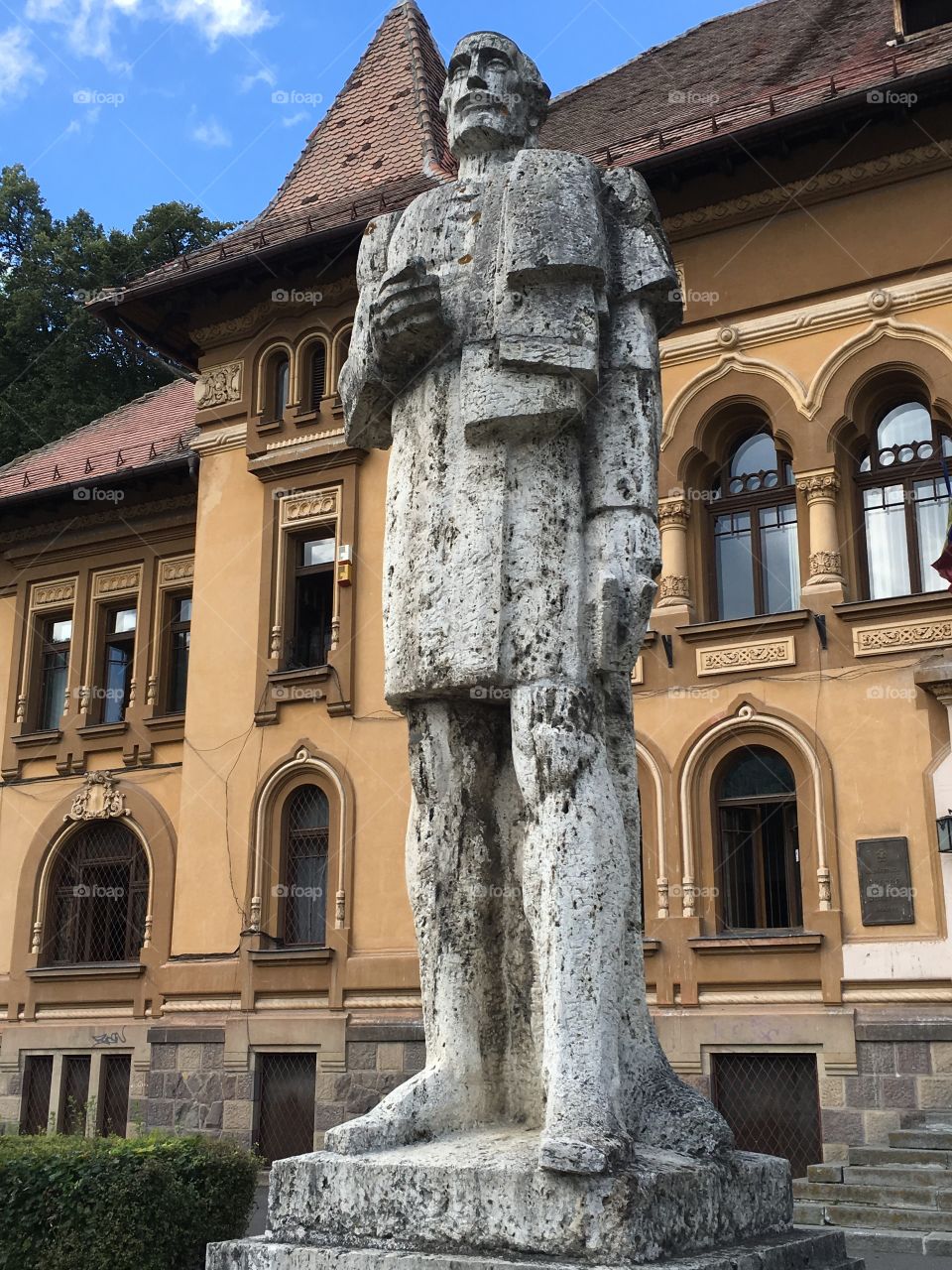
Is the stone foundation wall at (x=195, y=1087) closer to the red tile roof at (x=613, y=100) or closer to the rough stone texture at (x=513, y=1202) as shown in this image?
the red tile roof at (x=613, y=100)

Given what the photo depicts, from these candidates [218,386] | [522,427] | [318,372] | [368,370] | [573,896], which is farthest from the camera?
[218,386]

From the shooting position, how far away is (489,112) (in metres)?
4.92

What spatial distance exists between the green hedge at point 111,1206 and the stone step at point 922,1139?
689 cm

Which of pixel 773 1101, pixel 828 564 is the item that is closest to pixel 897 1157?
pixel 773 1101

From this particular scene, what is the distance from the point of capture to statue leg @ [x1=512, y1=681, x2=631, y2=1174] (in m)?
3.68

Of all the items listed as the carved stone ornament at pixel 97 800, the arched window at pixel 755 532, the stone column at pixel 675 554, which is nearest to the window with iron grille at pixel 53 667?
the carved stone ornament at pixel 97 800

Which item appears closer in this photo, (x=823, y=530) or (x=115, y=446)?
(x=823, y=530)

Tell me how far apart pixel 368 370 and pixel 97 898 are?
59.4ft

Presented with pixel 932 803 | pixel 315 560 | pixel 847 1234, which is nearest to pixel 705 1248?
pixel 847 1234

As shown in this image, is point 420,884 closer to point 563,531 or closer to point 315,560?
point 563,531

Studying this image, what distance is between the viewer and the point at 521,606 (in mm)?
4270

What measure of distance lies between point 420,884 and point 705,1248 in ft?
4.42

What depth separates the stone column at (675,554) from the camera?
16141 millimetres

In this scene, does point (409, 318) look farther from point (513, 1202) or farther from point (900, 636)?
point (900, 636)
